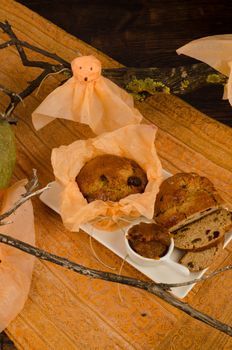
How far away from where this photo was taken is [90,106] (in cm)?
92

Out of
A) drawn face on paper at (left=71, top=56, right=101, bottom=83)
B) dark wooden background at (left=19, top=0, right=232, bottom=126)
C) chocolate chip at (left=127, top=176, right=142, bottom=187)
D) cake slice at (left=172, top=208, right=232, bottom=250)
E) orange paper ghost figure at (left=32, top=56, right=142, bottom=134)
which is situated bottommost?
dark wooden background at (left=19, top=0, right=232, bottom=126)

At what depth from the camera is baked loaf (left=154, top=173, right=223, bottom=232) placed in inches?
31.8

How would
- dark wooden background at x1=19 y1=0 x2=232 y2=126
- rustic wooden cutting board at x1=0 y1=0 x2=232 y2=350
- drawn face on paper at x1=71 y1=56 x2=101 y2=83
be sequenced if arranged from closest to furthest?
rustic wooden cutting board at x1=0 y1=0 x2=232 y2=350
drawn face on paper at x1=71 y1=56 x2=101 y2=83
dark wooden background at x1=19 y1=0 x2=232 y2=126

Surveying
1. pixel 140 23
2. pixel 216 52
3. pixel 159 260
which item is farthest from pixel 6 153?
pixel 140 23

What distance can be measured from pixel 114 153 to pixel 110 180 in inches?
2.2

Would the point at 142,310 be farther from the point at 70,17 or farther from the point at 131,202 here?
the point at 70,17

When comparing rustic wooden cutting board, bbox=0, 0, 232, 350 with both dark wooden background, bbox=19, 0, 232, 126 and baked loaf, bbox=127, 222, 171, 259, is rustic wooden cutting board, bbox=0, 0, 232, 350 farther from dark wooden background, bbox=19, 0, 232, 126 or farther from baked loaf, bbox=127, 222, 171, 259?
dark wooden background, bbox=19, 0, 232, 126

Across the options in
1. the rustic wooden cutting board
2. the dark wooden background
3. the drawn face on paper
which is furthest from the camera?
the dark wooden background

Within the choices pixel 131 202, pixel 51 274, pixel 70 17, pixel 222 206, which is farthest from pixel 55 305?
pixel 70 17

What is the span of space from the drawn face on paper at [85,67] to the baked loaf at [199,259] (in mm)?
323

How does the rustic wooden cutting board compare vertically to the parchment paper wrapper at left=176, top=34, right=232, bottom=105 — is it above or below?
below

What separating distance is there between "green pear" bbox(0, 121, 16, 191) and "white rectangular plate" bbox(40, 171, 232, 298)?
3.0 inches

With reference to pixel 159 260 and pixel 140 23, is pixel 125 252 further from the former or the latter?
pixel 140 23

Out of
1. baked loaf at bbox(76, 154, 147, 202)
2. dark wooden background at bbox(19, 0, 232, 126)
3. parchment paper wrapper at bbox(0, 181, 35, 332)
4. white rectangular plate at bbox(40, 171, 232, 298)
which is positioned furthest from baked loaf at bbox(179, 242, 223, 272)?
dark wooden background at bbox(19, 0, 232, 126)
